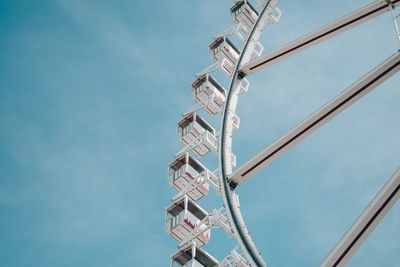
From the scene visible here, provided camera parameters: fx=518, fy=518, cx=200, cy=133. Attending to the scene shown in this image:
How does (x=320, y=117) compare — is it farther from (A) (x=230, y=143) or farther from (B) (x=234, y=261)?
(B) (x=234, y=261)

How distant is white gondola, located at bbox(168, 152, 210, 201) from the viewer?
18.9 m

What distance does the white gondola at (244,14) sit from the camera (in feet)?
77.9

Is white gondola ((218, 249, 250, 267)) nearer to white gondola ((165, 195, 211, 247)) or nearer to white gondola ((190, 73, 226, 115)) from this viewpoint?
white gondola ((165, 195, 211, 247))

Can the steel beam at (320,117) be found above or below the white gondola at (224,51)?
below

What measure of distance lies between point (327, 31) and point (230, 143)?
3.74 m

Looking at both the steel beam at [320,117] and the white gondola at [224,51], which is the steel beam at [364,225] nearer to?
the steel beam at [320,117]

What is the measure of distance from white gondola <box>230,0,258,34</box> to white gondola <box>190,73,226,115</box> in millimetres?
3313

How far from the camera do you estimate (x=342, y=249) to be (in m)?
8.85

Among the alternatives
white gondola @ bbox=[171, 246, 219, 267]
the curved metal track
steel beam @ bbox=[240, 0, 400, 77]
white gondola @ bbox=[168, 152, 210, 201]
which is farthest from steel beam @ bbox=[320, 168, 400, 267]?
white gondola @ bbox=[168, 152, 210, 201]

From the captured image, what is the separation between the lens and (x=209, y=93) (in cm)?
2164

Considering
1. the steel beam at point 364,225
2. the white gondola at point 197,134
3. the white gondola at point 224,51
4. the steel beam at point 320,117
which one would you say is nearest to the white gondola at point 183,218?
the white gondola at point 197,134

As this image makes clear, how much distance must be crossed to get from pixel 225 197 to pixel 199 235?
5424 millimetres

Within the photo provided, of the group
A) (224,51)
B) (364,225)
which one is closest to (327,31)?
(364,225)

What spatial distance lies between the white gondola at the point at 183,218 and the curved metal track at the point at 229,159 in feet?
14.0
